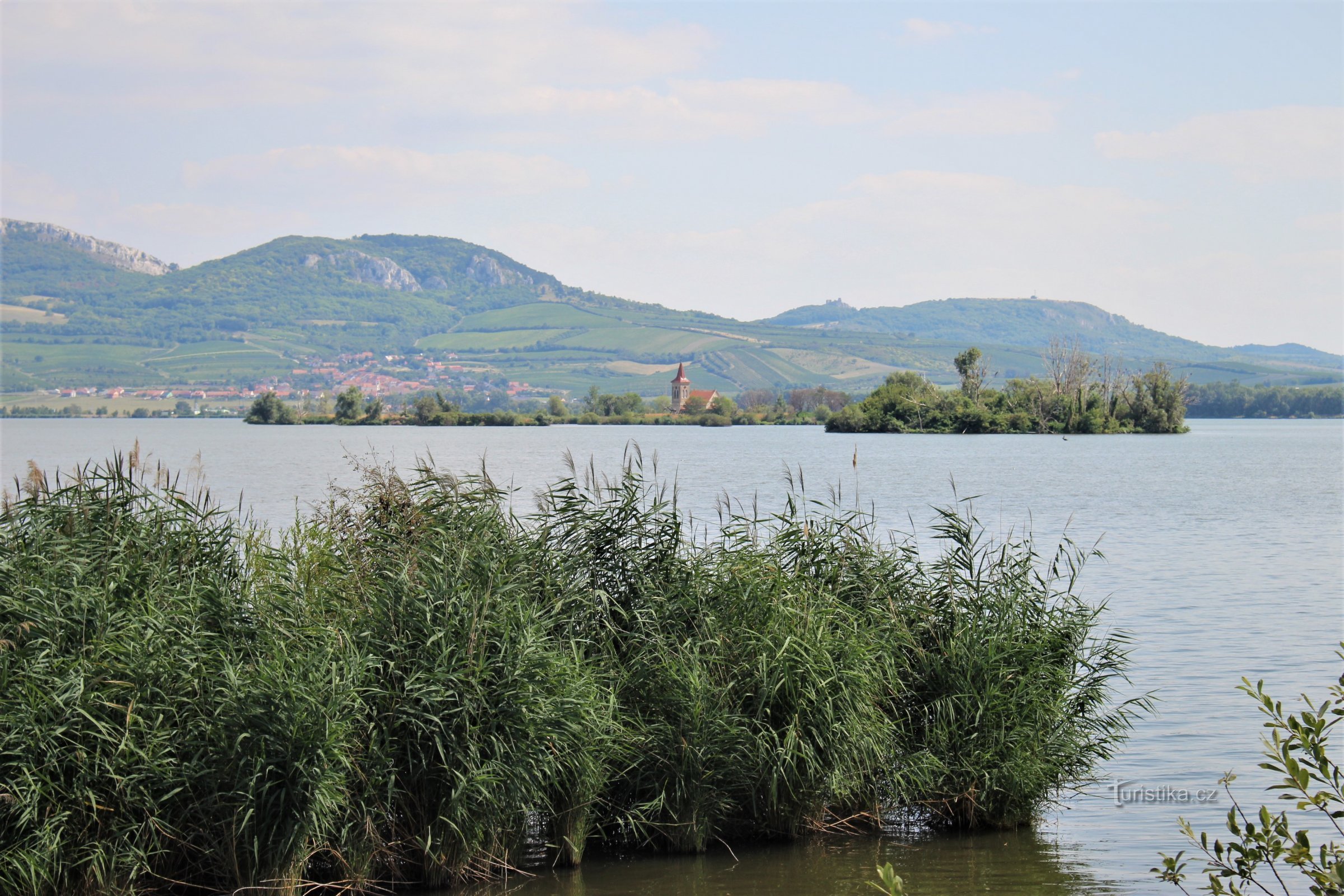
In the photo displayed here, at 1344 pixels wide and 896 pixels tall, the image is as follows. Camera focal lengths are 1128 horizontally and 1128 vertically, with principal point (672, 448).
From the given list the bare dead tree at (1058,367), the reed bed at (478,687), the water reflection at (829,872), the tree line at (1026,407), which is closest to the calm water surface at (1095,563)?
the water reflection at (829,872)

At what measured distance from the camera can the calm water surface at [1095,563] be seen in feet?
34.6

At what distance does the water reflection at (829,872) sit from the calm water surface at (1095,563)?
23mm

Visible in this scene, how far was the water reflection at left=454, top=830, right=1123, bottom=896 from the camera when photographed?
10.1 metres

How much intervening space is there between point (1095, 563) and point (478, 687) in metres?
25.7

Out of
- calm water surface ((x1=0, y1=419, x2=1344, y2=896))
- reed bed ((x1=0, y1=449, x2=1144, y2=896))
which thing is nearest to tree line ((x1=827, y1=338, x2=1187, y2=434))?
calm water surface ((x1=0, y1=419, x2=1344, y2=896))

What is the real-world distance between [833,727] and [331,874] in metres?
4.57

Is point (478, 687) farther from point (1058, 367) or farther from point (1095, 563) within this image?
point (1058, 367)

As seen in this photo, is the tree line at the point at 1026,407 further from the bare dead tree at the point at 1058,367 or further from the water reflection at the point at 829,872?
the water reflection at the point at 829,872

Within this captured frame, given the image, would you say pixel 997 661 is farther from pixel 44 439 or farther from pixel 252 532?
pixel 44 439

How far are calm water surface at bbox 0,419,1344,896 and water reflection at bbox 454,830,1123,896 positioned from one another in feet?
0.07

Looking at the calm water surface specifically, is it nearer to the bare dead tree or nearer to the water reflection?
the water reflection

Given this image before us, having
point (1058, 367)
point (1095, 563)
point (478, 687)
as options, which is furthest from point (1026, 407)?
point (478, 687)

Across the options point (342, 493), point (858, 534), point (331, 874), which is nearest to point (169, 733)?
point (331, 874)

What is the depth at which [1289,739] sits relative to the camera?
458 cm
